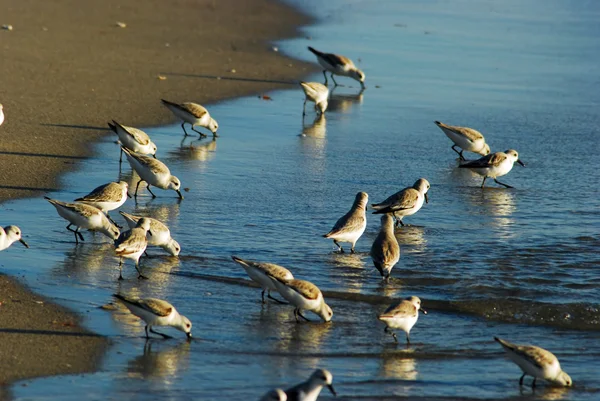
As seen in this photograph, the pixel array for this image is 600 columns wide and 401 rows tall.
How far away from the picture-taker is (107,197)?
11195 mm

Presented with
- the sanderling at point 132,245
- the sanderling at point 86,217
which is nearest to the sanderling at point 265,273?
the sanderling at point 132,245

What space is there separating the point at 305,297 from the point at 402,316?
2.69 ft

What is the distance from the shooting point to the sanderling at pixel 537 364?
749cm

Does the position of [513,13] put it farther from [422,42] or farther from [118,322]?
[118,322]

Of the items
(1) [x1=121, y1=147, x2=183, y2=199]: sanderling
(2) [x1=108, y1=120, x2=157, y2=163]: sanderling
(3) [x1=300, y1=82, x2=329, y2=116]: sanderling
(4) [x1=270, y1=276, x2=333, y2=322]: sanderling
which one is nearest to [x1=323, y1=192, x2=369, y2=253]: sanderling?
(4) [x1=270, y1=276, x2=333, y2=322]: sanderling

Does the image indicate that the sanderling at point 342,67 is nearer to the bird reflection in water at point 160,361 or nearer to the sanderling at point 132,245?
the sanderling at point 132,245

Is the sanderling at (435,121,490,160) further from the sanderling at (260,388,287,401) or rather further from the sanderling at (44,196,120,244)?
the sanderling at (260,388,287,401)

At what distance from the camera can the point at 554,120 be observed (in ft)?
59.6

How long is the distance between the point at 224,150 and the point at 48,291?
6.35m

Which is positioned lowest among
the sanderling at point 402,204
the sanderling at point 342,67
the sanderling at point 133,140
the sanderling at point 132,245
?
the sanderling at point 132,245

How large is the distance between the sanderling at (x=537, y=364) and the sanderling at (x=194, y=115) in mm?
8536

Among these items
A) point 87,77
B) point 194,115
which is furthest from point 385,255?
point 87,77

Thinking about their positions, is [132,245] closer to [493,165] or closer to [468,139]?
[493,165]

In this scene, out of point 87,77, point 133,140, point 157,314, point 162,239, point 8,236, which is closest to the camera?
point 157,314
